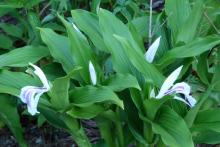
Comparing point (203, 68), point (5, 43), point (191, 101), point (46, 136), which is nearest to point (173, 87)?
point (191, 101)

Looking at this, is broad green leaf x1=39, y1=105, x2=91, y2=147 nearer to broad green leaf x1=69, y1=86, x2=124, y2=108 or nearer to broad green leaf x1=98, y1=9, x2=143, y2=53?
broad green leaf x1=69, y1=86, x2=124, y2=108

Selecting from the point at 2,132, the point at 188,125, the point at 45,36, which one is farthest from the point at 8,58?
the point at 2,132

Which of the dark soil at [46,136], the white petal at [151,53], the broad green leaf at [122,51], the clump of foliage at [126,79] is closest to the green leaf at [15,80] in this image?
the clump of foliage at [126,79]

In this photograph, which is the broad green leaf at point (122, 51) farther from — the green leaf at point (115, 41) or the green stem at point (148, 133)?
the green stem at point (148, 133)

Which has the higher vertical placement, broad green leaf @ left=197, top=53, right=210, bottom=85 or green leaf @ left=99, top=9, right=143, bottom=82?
green leaf @ left=99, top=9, right=143, bottom=82

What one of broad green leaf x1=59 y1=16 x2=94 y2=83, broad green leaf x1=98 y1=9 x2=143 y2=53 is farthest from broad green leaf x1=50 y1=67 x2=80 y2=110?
broad green leaf x1=98 y1=9 x2=143 y2=53

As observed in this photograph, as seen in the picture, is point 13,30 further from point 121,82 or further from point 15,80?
point 121,82
